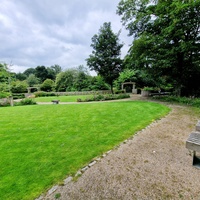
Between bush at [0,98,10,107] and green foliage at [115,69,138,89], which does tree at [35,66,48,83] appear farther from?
green foliage at [115,69,138,89]

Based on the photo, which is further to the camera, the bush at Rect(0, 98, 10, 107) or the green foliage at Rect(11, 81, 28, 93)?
the green foliage at Rect(11, 81, 28, 93)

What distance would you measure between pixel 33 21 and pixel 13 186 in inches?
412

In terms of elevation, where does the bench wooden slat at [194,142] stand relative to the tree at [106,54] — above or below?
below

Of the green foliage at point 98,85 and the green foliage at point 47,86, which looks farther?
the green foliage at point 47,86

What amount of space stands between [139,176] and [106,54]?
15502 millimetres

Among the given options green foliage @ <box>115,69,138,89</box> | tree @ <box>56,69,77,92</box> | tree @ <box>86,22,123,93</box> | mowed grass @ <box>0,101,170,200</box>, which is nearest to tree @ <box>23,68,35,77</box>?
tree @ <box>56,69,77,92</box>

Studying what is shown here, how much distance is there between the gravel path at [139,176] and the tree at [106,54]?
13848 mm

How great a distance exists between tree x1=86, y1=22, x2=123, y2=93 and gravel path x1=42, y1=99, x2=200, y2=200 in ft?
45.4

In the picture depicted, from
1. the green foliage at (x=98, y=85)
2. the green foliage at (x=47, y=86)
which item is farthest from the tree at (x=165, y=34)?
the green foliage at (x=47, y=86)

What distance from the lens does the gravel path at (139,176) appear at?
1653 mm

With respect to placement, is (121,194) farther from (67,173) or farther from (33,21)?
(33,21)

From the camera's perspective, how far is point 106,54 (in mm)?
15562

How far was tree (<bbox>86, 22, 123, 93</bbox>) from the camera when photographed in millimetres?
15609

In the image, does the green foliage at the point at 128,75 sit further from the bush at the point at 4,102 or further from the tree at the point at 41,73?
the tree at the point at 41,73
